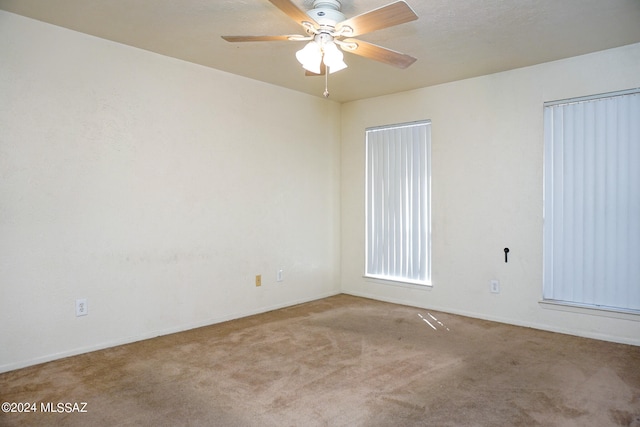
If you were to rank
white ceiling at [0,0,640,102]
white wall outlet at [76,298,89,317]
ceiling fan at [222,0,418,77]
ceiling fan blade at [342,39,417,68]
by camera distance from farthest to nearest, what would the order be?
white wall outlet at [76,298,89,317]
white ceiling at [0,0,640,102]
ceiling fan blade at [342,39,417,68]
ceiling fan at [222,0,418,77]

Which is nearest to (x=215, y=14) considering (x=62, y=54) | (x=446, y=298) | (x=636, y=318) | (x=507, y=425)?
(x=62, y=54)

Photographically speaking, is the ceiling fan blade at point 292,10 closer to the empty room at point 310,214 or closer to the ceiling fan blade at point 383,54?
the empty room at point 310,214

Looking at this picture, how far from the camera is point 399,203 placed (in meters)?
4.89

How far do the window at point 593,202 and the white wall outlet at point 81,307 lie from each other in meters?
3.87

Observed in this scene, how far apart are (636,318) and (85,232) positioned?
4340mm

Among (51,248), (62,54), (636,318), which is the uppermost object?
(62,54)

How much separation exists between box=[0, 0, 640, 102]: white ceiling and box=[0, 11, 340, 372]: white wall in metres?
0.33

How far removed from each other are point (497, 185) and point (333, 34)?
2.44 m

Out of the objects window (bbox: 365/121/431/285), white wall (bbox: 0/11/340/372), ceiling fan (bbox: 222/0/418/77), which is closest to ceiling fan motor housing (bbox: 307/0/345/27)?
ceiling fan (bbox: 222/0/418/77)

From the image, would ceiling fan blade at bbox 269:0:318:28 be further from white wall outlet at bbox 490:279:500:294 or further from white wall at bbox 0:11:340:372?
white wall outlet at bbox 490:279:500:294

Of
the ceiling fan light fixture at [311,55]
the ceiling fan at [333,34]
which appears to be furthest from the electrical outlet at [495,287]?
the ceiling fan light fixture at [311,55]

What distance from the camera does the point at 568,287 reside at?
3.79 metres

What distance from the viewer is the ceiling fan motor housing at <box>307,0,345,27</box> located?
8.20ft

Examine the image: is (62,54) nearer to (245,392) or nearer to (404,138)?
(245,392)
